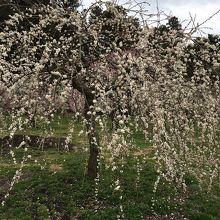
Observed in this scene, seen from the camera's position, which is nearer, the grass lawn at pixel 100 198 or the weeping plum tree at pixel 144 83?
the weeping plum tree at pixel 144 83

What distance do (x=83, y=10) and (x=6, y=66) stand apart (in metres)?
2.31

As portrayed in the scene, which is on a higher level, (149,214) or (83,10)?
(83,10)

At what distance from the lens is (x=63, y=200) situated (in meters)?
11.2

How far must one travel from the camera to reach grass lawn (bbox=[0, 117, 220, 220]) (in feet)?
33.9

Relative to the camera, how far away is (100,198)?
1122 cm

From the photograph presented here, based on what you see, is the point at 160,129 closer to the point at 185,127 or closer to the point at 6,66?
the point at 185,127

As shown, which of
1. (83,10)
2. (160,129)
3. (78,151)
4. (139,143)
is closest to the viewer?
(160,129)

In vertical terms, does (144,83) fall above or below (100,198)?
above

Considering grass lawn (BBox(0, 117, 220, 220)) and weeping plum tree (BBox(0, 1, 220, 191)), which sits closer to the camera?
weeping plum tree (BBox(0, 1, 220, 191))

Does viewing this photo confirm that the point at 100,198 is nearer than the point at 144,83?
No

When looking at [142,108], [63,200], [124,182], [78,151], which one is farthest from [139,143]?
[142,108]

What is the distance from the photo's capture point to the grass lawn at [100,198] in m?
10.3

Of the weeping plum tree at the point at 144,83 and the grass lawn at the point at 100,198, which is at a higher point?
the weeping plum tree at the point at 144,83

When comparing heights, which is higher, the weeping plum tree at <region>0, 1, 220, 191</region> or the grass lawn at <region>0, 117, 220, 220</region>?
the weeping plum tree at <region>0, 1, 220, 191</region>
